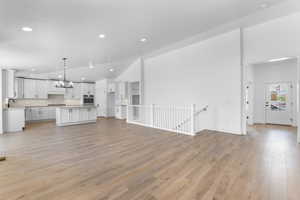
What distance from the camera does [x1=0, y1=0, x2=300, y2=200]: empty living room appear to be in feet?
7.07

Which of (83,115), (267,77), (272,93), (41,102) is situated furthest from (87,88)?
(272,93)

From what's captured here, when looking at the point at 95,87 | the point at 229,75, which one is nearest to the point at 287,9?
the point at 229,75

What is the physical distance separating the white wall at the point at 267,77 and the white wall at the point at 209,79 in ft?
10.0

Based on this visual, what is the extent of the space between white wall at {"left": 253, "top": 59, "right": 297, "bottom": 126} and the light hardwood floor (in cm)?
346

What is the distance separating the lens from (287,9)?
3.74 meters

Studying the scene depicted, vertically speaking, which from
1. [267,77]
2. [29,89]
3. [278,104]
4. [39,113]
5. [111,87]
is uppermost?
[267,77]

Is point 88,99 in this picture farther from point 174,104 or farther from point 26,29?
point 26,29

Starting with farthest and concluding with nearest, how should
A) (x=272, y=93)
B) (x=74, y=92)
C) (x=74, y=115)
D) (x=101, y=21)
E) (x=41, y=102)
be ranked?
(x=74, y=92) → (x=41, y=102) → (x=74, y=115) → (x=272, y=93) → (x=101, y=21)

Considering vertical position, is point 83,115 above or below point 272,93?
below

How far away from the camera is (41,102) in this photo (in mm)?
9203

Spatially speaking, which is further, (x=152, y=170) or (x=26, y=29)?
(x=26, y=29)

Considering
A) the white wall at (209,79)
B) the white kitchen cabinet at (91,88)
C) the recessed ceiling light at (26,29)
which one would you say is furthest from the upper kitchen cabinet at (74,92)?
the recessed ceiling light at (26,29)

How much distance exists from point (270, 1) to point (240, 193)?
150 inches

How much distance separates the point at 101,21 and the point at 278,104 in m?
7.78
